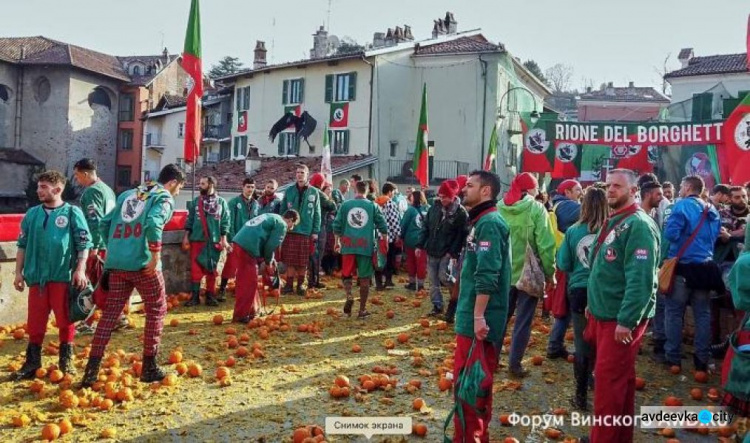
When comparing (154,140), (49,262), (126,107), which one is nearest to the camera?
(49,262)

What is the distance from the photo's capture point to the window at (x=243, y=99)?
3978cm

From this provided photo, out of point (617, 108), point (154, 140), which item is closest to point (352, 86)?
point (154, 140)

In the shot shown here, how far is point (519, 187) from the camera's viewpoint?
22.9ft

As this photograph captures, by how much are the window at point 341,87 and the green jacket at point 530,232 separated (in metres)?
27.8

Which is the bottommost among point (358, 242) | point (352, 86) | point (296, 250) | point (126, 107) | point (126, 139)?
point (296, 250)

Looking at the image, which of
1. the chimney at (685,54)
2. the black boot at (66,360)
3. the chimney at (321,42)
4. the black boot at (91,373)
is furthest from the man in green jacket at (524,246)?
the chimney at (685,54)

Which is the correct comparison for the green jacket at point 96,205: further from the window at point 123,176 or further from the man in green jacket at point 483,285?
the window at point 123,176

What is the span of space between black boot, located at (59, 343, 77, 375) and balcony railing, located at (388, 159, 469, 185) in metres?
27.3

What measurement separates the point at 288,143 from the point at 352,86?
5768mm

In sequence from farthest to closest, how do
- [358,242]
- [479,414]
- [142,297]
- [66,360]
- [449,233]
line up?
[358,242], [449,233], [66,360], [142,297], [479,414]

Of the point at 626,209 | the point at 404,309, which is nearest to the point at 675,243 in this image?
the point at 626,209

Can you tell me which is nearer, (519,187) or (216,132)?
(519,187)

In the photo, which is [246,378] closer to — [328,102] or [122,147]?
[328,102]

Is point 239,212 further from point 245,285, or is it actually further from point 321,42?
point 321,42
